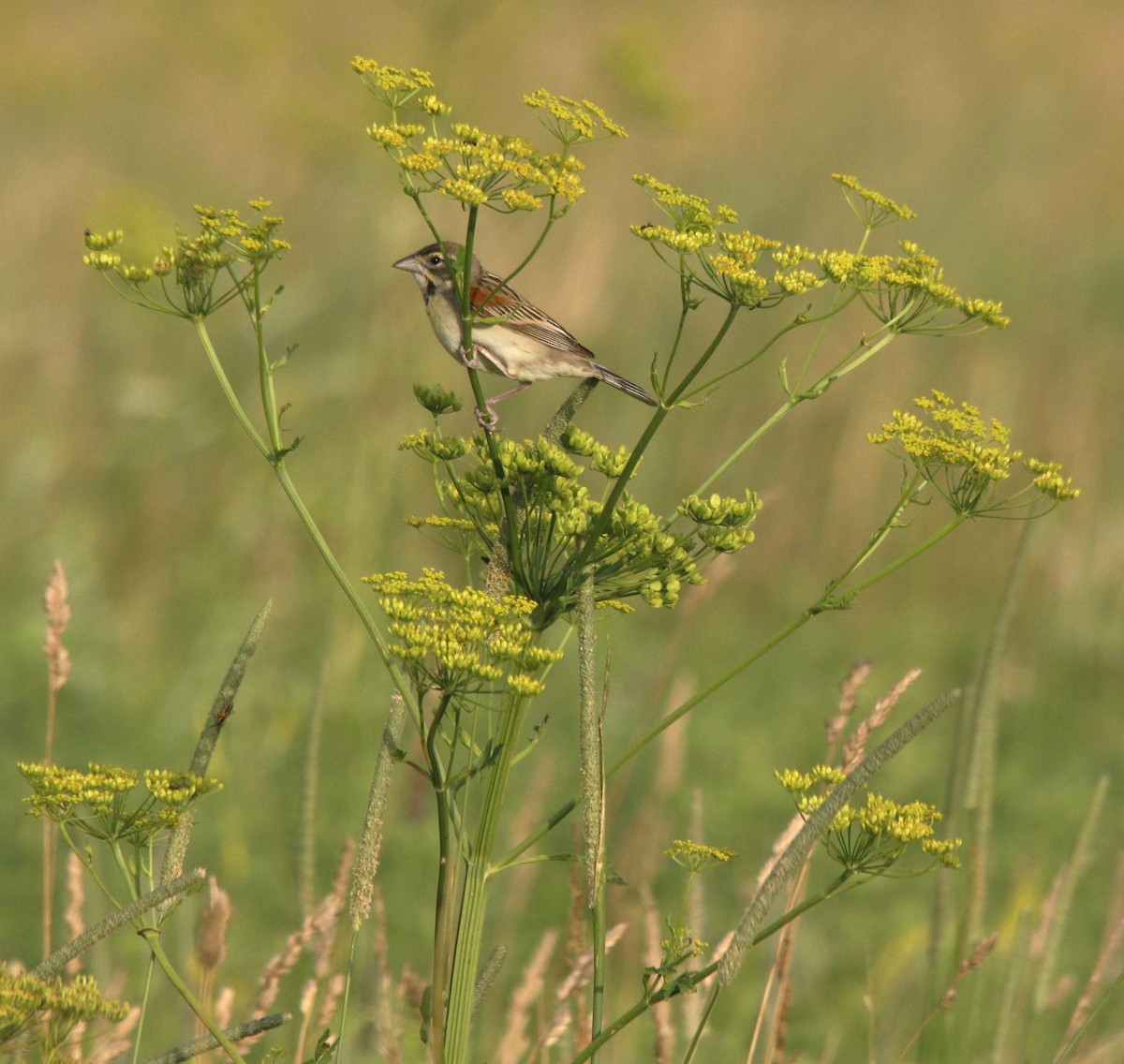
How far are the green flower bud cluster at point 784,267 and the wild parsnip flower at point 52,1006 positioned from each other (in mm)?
1481

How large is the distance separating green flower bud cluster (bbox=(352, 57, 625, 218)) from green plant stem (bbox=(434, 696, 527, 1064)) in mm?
896

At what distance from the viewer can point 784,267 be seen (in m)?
2.69

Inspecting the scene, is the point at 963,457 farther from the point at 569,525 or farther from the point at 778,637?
the point at 569,525

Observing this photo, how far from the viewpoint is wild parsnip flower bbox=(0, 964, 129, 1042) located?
78.2 inches

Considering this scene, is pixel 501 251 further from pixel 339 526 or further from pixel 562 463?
pixel 562 463

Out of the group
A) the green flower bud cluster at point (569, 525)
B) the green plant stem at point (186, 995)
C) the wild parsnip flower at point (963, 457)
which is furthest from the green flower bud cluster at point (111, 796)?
the wild parsnip flower at point (963, 457)

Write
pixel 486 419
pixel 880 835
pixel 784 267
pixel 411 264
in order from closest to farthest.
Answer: pixel 880 835
pixel 784 267
pixel 486 419
pixel 411 264

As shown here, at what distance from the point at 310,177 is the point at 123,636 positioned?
6.36m

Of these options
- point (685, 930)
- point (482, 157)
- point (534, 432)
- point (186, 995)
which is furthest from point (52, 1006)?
point (534, 432)

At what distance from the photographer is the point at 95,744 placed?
653 cm

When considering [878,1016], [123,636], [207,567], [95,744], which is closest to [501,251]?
[207,567]

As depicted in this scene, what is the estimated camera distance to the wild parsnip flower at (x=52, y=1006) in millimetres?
1986

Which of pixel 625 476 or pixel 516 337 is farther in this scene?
pixel 516 337

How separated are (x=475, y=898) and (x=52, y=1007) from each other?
74 cm
